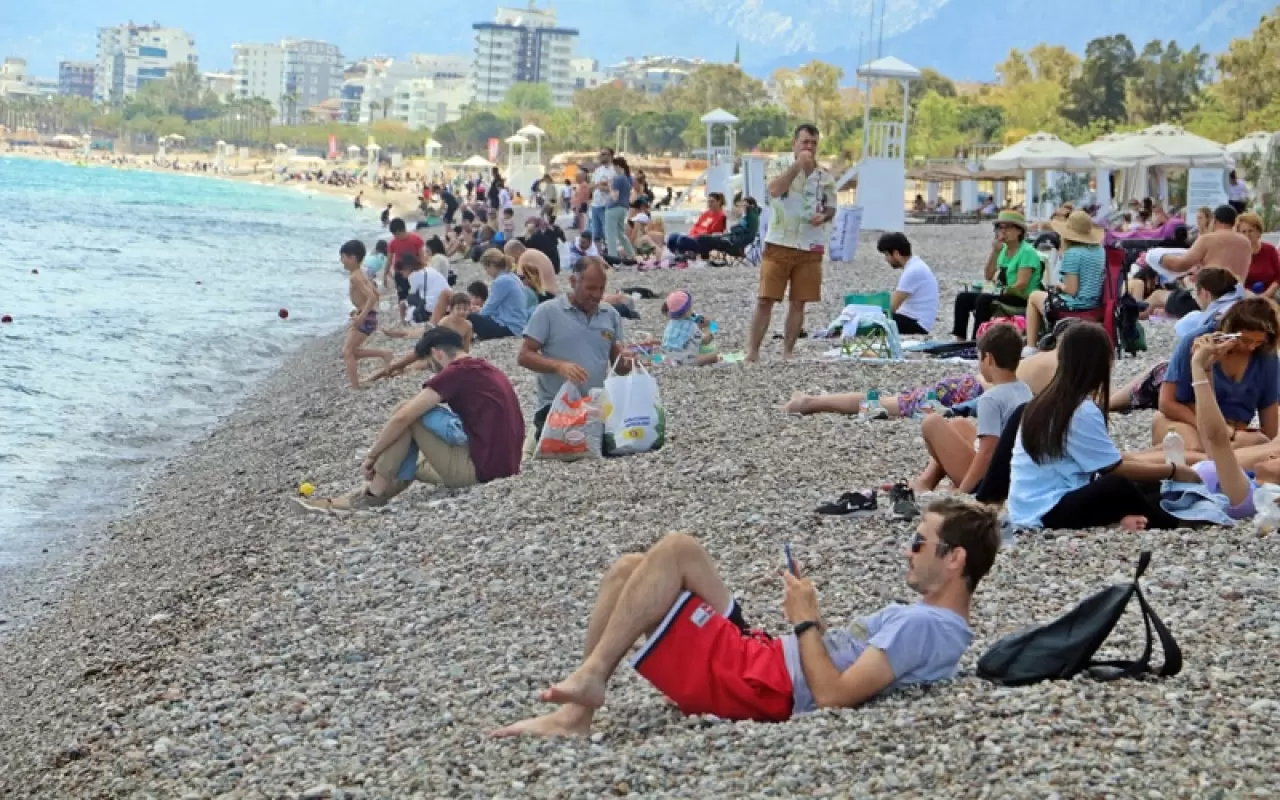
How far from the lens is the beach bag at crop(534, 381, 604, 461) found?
8.46 metres

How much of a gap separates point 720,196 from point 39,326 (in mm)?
9957

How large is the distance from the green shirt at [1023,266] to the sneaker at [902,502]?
500 cm

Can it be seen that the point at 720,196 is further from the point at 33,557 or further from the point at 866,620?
the point at 866,620

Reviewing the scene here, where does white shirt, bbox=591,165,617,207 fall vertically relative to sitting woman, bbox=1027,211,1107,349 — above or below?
above

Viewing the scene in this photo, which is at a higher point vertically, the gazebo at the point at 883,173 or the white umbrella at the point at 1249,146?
the white umbrella at the point at 1249,146

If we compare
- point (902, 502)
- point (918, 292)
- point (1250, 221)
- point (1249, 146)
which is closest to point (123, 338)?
point (918, 292)

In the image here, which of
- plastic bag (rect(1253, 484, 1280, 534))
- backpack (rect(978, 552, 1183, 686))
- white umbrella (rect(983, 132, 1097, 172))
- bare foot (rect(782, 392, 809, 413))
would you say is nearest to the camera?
backpack (rect(978, 552, 1183, 686))

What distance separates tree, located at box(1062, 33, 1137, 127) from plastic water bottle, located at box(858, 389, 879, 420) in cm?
5932

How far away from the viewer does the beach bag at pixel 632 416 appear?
27.5ft

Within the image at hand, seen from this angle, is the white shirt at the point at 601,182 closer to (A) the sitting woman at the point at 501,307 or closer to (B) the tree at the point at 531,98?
(A) the sitting woman at the point at 501,307

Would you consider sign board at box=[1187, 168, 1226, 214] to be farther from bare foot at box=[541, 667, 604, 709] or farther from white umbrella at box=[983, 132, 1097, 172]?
bare foot at box=[541, 667, 604, 709]

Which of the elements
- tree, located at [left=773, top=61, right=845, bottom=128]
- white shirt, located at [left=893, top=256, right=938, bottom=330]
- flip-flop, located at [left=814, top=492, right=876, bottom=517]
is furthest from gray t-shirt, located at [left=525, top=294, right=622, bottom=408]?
tree, located at [left=773, top=61, right=845, bottom=128]

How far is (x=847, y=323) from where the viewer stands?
1200cm

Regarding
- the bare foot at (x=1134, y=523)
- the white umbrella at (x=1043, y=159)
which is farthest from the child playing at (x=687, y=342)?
the white umbrella at (x=1043, y=159)
